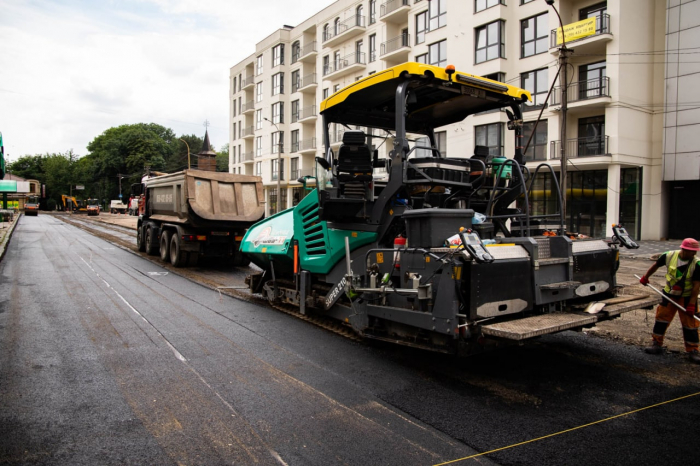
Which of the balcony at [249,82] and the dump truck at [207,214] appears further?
the balcony at [249,82]

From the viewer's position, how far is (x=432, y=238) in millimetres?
5004

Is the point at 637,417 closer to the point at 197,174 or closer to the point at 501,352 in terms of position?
the point at 501,352

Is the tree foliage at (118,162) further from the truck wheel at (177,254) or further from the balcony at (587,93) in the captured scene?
the truck wheel at (177,254)

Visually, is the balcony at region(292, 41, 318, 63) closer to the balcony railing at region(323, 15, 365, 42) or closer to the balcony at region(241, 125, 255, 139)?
the balcony railing at region(323, 15, 365, 42)

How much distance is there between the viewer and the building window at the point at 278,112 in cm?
4897

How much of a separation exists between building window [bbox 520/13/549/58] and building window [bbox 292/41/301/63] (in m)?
25.2

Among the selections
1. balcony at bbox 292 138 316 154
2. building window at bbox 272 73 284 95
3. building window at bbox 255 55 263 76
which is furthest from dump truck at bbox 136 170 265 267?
building window at bbox 255 55 263 76

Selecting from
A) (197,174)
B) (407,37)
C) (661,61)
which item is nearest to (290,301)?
(197,174)

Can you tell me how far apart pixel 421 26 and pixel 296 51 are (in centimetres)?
1833

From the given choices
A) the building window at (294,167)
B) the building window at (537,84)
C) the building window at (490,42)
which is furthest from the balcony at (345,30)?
the building window at (537,84)

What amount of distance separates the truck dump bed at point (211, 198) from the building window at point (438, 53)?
19.6 meters

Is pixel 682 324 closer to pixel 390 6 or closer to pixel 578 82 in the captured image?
pixel 578 82

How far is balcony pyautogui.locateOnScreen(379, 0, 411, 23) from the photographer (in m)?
33.9

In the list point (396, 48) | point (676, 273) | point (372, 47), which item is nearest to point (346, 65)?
point (372, 47)
